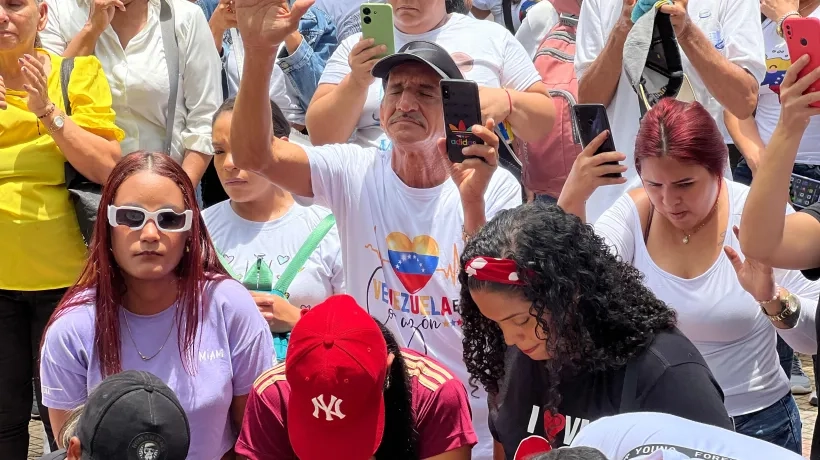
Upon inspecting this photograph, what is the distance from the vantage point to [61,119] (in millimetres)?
4332

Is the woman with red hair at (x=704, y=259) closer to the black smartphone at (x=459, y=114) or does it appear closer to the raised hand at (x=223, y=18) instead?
the black smartphone at (x=459, y=114)

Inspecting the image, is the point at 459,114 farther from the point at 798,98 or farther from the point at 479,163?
the point at 798,98

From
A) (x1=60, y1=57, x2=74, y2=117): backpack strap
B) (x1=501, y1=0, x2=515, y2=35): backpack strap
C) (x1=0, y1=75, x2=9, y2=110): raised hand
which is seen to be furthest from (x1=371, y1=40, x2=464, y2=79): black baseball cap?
(x1=501, y1=0, x2=515, y2=35): backpack strap

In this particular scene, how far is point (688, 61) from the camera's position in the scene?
4.33 meters

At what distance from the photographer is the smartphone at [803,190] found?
16.0 feet

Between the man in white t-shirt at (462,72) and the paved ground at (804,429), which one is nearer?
the man in white t-shirt at (462,72)

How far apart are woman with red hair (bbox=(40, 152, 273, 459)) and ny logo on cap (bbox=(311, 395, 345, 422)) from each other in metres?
0.70

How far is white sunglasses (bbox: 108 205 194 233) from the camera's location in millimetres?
3541

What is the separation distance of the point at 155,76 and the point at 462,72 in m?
1.47

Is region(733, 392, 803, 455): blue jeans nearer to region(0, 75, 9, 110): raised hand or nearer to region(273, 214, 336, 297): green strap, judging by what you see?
region(273, 214, 336, 297): green strap

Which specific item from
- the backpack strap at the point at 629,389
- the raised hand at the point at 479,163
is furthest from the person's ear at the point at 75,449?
the raised hand at the point at 479,163

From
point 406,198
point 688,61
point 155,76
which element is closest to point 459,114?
point 406,198

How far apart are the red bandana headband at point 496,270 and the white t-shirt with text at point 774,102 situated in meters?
2.57

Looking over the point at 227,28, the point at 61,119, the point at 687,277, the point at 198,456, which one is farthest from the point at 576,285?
the point at 227,28
